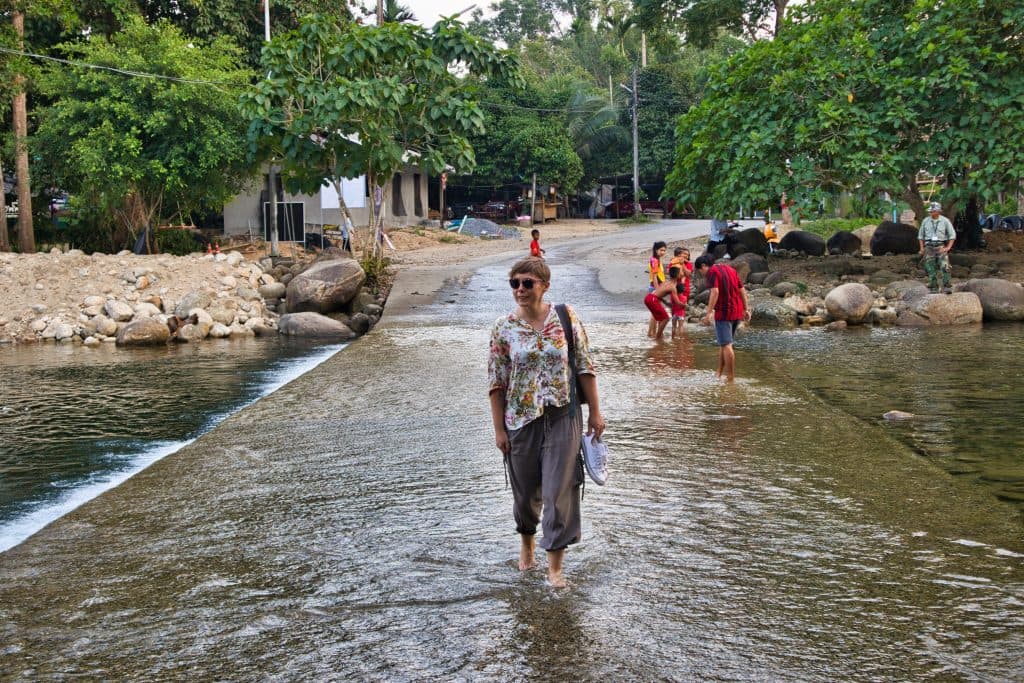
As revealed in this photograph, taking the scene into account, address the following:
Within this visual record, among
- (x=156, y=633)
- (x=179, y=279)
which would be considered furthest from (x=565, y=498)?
(x=179, y=279)

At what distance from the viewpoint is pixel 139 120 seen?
989 inches

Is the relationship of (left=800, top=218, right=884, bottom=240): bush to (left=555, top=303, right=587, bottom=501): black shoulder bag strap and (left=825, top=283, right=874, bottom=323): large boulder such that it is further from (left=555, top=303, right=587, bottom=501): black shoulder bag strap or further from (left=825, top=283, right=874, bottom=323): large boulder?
(left=555, top=303, right=587, bottom=501): black shoulder bag strap

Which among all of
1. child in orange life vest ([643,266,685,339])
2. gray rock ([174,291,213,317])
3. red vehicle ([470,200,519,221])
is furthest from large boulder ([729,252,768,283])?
red vehicle ([470,200,519,221])

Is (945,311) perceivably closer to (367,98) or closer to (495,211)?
(367,98)

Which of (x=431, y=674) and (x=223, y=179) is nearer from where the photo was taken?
(x=431, y=674)

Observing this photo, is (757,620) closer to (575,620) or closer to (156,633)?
(575,620)

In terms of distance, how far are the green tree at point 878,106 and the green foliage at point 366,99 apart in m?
5.65

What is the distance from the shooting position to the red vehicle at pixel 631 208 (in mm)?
56469

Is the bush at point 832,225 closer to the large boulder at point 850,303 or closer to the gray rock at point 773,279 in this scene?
the gray rock at point 773,279

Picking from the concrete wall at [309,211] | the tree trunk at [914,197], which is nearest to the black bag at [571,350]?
the tree trunk at [914,197]

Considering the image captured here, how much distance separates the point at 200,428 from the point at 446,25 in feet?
48.3

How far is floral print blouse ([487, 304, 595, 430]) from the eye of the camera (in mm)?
5098

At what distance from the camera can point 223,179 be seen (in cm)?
2734

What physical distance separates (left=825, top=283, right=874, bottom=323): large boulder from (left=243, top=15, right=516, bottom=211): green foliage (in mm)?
9043
